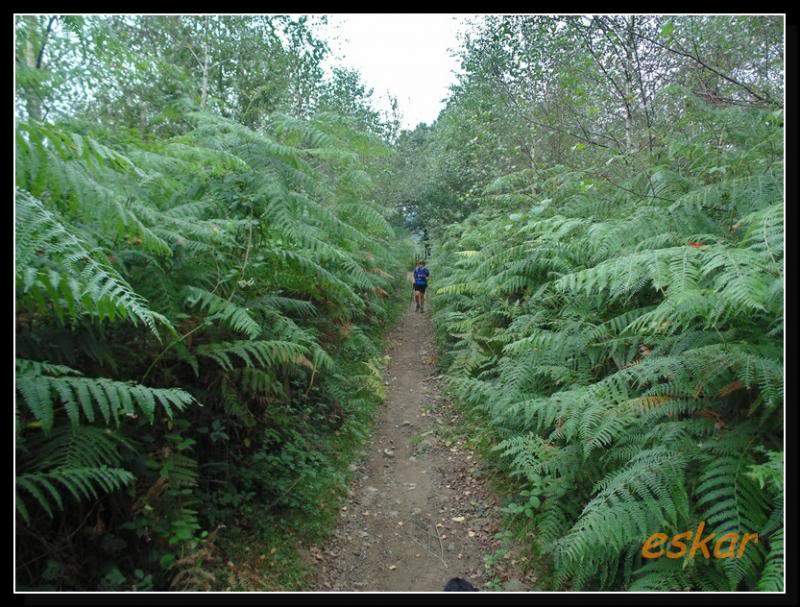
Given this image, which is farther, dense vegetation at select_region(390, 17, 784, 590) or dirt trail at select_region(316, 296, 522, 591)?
dirt trail at select_region(316, 296, 522, 591)

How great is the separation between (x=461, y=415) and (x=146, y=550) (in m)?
4.55

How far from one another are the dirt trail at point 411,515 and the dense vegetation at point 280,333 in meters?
0.29

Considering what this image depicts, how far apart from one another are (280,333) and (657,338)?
331 cm

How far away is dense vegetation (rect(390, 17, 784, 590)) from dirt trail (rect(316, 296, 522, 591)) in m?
0.49

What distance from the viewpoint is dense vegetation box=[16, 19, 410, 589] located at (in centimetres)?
217

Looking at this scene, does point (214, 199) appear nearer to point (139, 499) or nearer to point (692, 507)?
point (139, 499)

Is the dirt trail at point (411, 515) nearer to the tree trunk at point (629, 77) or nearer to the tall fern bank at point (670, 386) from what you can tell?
the tall fern bank at point (670, 386)

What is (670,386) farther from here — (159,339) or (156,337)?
(156,337)

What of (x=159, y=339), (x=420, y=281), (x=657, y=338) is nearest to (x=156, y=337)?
(x=159, y=339)

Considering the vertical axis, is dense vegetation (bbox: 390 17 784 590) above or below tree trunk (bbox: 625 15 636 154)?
below

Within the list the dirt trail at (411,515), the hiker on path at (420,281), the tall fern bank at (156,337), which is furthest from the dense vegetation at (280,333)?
the hiker on path at (420,281)

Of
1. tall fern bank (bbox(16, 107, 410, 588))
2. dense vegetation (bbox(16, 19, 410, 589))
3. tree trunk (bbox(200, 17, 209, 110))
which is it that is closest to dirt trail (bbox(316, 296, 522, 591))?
dense vegetation (bbox(16, 19, 410, 589))

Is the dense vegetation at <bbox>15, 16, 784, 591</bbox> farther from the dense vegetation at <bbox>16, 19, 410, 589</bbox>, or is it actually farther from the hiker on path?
the hiker on path
